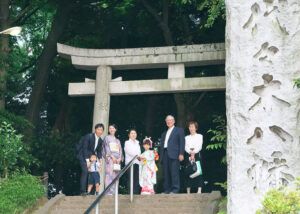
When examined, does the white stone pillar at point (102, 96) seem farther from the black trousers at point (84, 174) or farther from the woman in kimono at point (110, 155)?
the black trousers at point (84, 174)

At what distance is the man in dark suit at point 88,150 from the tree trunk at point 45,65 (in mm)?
6620

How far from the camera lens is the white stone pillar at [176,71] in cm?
1698

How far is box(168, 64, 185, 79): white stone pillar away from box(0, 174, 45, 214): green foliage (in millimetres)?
4657

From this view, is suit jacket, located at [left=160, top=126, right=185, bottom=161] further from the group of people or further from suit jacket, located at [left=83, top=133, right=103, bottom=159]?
suit jacket, located at [left=83, top=133, right=103, bottom=159]

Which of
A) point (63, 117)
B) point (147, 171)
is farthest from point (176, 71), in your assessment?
point (63, 117)

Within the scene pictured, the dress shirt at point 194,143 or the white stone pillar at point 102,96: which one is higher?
the white stone pillar at point 102,96

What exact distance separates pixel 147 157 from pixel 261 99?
151 inches

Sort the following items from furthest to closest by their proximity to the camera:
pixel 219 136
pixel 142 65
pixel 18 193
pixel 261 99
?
pixel 142 65
pixel 18 193
pixel 219 136
pixel 261 99

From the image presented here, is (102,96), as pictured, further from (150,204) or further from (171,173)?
(150,204)

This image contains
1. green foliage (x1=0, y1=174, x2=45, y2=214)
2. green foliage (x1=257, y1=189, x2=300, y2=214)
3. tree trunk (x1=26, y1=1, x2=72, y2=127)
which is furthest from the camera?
tree trunk (x1=26, y1=1, x2=72, y2=127)

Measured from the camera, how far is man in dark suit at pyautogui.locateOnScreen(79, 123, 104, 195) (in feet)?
43.7

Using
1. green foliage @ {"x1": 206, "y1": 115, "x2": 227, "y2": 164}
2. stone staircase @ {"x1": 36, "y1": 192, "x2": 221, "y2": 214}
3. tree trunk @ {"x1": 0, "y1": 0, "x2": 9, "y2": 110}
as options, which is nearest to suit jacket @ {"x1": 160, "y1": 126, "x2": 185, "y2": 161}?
green foliage @ {"x1": 206, "y1": 115, "x2": 227, "y2": 164}

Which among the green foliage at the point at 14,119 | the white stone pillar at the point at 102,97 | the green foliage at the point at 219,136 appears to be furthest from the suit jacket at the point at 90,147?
the green foliage at the point at 14,119

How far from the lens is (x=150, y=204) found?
12383 millimetres
